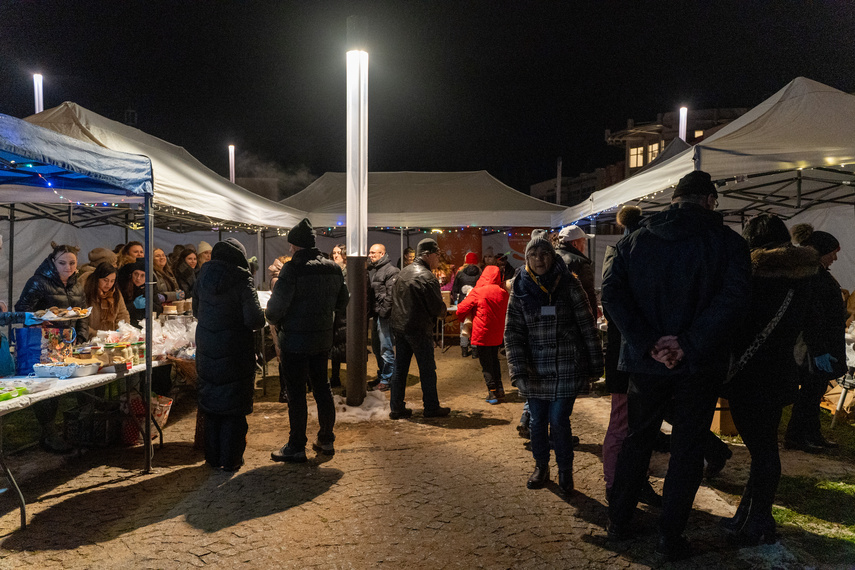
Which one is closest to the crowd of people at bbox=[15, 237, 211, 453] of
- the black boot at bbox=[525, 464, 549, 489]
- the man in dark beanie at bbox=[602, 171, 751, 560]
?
the black boot at bbox=[525, 464, 549, 489]

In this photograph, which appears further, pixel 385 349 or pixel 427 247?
pixel 385 349

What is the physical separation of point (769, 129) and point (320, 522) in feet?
16.7

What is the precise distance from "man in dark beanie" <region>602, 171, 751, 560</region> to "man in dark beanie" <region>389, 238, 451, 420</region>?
9.40ft

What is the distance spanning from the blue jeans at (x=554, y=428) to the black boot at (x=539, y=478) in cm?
4

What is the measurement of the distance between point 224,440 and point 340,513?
1.28 m

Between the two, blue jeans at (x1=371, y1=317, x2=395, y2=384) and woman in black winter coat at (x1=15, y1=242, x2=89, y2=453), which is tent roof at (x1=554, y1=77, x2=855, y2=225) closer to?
blue jeans at (x1=371, y1=317, x2=395, y2=384)

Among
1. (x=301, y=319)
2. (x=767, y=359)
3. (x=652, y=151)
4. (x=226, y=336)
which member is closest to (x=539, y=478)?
(x=767, y=359)

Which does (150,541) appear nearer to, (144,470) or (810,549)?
(144,470)

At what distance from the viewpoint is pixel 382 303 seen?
6.98 m

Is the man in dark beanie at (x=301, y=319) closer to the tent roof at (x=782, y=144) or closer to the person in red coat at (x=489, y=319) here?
the person in red coat at (x=489, y=319)

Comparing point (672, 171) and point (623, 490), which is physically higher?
point (672, 171)

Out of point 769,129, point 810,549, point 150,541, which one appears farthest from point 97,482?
point 769,129

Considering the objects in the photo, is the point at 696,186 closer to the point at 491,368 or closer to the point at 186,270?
the point at 491,368

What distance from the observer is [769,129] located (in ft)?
16.4
